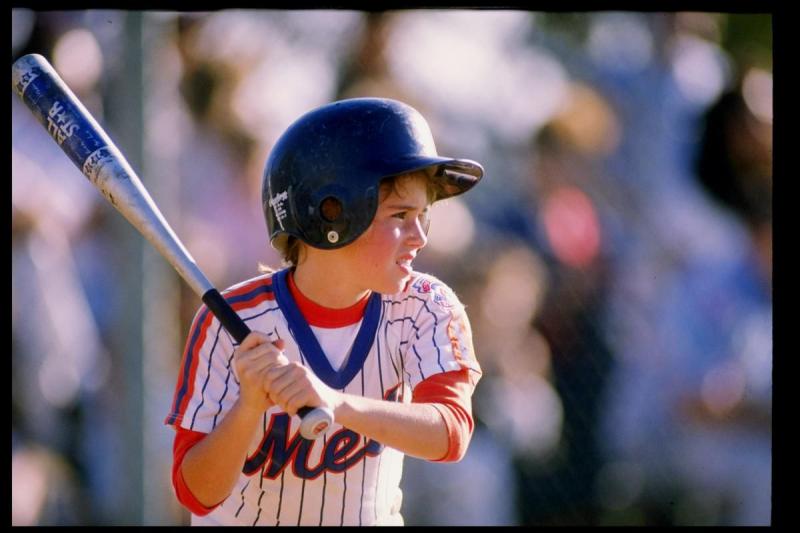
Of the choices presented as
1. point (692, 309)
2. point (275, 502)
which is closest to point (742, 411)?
point (692, 309)

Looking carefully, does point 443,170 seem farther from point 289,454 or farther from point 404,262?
point 289,454

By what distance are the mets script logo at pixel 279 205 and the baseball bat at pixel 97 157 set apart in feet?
0.84

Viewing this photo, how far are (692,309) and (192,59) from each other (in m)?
2.37

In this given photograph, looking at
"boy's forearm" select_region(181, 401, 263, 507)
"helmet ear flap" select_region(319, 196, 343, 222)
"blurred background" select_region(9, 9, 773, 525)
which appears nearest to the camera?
"boy's forearm" select_region(181, 401, 263, 507)

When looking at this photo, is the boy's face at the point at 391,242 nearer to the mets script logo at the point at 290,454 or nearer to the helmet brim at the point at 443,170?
the helmet brim at the point at 443,170

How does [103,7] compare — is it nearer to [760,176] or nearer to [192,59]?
[192,59]

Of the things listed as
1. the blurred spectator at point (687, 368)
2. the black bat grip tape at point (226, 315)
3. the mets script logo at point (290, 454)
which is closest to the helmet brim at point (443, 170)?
the black bat grip tape at point (226, 315)

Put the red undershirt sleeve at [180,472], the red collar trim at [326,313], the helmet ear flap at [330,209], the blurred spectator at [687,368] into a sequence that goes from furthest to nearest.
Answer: the blurred spectator at [687,368] → the red collar trim at [326,313] → the helmet ear flap at [330,209] → the red undershirt sleeve at [180,472]

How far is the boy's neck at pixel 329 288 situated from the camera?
3.09 metres

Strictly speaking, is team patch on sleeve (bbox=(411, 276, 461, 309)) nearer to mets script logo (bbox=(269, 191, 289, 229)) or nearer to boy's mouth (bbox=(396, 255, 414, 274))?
boy's mouth (bbox=(396, 255, 414, 274))

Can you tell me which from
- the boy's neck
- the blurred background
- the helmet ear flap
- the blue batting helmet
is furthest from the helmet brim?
the blurred background

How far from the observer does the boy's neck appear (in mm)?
3094

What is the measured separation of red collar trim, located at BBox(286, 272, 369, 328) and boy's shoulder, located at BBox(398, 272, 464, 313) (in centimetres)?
14

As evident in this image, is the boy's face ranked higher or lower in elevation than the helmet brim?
lower
